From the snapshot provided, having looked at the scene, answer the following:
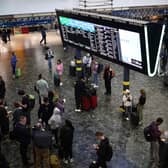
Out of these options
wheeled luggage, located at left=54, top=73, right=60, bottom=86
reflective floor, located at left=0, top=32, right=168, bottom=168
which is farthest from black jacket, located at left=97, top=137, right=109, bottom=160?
wheeled luggage, located at left=54, top=73, right=60, bottom=86

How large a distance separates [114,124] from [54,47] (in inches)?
511

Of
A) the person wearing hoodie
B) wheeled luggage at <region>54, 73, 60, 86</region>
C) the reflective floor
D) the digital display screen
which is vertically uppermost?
the digital display screen

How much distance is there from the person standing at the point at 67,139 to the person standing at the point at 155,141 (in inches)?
82.4

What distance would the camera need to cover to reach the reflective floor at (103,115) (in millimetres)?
9984

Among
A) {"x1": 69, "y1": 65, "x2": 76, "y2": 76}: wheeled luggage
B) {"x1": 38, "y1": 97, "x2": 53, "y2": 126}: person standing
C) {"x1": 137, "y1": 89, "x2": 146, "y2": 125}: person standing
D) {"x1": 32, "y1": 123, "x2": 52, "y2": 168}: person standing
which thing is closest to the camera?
{"x1": 32, "y1": 123, "x2": 52, "y2": 168}: person standing

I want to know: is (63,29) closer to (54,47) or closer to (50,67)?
(50,67)

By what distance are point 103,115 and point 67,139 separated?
12.1ft

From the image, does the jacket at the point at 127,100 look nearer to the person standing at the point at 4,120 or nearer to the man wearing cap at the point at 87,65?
the person standing at the point at 4,120

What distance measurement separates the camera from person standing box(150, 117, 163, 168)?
8.95 meters

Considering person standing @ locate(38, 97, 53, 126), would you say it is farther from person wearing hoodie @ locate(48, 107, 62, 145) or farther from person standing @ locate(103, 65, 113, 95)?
person standing @ locate(103, 65, 113, 95)

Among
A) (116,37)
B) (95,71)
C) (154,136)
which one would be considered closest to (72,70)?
(95,71)

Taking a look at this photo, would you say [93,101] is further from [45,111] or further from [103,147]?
[103,147]

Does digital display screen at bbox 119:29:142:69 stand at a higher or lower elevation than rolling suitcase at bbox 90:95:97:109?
higher

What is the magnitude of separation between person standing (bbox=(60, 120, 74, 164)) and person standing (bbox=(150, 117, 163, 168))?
209cm
